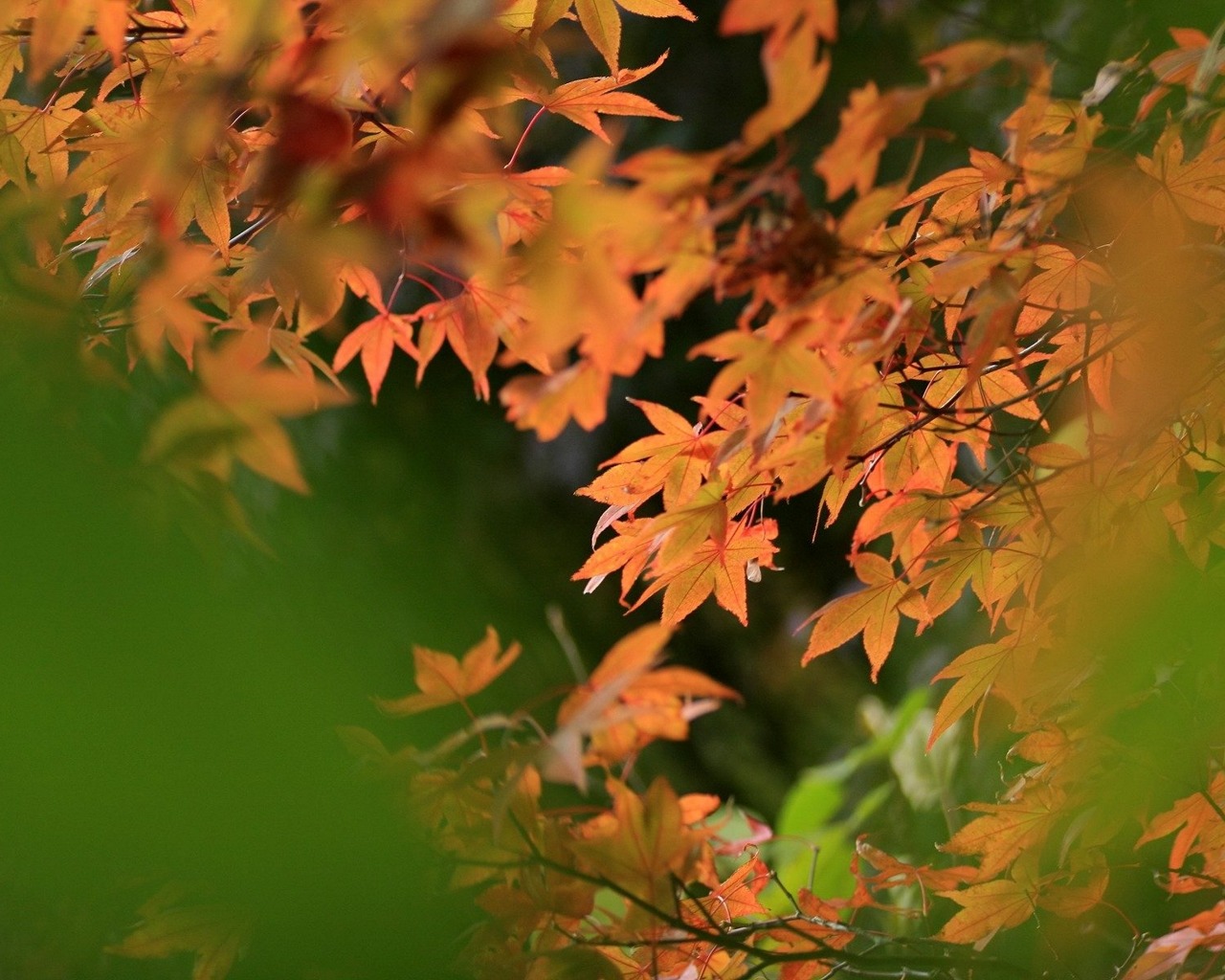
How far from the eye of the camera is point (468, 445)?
116 inches

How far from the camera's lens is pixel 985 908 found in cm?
74

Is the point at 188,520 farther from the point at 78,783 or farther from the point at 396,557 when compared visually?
the point at 396,557

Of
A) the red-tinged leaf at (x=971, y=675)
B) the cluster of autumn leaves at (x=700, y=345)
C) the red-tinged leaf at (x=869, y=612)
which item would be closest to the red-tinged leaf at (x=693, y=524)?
the cluster of autumn leaves at (x=700, y=345)

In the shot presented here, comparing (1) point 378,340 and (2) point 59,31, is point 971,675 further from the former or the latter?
(2) point 59,31

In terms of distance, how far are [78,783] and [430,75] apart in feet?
A: 0.94

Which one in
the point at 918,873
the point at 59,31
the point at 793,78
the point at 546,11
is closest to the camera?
the point at 793,78

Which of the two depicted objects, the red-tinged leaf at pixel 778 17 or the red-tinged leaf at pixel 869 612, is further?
the red-tinged leaf at pixel 869 612

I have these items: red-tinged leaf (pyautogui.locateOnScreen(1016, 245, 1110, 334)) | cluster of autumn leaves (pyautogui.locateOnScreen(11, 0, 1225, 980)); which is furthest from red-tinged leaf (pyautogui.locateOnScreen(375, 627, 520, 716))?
red-tinged leaf (pyautogui.locateOnScreen(1016, 245, 1110, 334))

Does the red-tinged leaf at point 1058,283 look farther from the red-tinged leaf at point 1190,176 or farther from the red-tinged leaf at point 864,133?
A: the red-tinged leaf at point 864,133

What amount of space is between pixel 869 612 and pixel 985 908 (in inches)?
9.3

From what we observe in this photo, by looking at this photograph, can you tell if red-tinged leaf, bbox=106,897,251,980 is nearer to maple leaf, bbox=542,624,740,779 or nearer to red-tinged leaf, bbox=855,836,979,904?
maple leaf, bbox=542,624,740,779

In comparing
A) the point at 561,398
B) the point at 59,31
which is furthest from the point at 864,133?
the point at 59,31

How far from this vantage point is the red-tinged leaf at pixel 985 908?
2.39 feet

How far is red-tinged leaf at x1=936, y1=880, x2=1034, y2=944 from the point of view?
729 mm
